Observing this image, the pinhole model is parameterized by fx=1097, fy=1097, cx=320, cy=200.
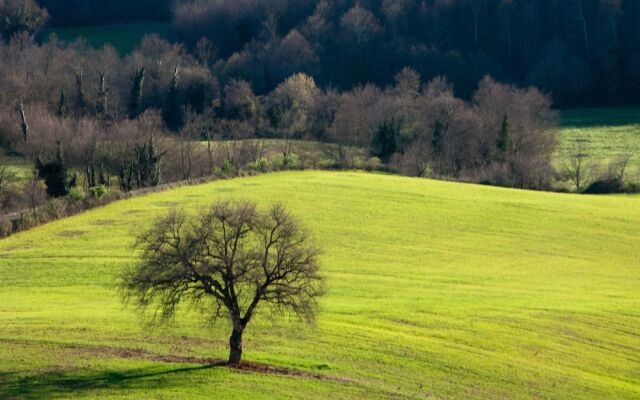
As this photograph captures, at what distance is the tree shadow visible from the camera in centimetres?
3941

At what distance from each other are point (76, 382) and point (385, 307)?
748 inches

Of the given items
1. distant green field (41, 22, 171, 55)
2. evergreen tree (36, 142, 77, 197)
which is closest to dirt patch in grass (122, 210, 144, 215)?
evergreen tree (36, 142, 77, 197)

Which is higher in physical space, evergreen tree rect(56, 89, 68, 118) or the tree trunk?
evergreen tree rect(56, 89, 68, 118)

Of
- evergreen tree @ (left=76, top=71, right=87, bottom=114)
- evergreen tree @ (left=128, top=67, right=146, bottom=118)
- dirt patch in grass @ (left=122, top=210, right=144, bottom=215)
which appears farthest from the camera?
evergreen tree @ (left=128, top=67, right=146, bottom=118)

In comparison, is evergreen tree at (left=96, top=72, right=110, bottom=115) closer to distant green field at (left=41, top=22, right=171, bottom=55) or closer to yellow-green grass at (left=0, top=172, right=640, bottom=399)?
distant green field at (left=41, top=22, right=171, bottom=55)

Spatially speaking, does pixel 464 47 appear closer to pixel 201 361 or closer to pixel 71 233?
pixel 71 233

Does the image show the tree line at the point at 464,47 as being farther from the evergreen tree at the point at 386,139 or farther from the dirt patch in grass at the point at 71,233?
the dirt patch in grass at the point at 71,233

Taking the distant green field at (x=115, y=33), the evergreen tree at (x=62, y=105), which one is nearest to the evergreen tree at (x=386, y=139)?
the evergreen tree at (x=62, y=105)

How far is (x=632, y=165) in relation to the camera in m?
110

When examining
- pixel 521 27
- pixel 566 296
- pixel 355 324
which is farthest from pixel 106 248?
pixel 521 27

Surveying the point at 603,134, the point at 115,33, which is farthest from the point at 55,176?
the point at 115,33

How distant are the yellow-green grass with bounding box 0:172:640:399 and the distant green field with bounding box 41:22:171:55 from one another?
10450 cm

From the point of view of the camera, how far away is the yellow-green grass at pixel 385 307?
42938mm

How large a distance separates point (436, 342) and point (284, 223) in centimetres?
987
